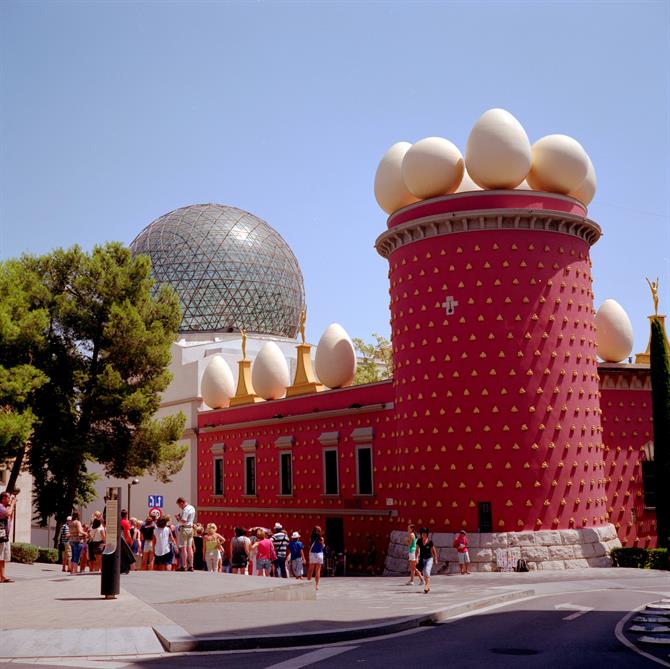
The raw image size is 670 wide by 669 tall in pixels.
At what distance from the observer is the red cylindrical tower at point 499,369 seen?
88.0 feet

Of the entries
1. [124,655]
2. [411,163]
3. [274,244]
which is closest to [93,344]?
[411,163]

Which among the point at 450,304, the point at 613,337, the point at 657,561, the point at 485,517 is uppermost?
the point at 450,304

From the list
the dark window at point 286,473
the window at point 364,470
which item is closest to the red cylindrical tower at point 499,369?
the window at point 364,470

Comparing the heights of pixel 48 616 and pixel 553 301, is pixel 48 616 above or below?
below

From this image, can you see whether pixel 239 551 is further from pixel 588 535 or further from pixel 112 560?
pixel 588 535

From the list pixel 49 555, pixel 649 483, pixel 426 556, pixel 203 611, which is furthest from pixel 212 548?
pixel 649 483

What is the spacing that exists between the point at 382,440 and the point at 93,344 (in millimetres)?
11867

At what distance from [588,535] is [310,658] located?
18783 millimetres

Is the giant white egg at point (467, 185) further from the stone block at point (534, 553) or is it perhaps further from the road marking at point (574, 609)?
the road marking at point (574, 609)

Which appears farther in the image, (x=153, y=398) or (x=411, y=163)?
(x=153, y=398)

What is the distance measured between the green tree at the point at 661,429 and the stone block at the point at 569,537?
3.59 meters

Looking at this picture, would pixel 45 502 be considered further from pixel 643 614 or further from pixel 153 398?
pixel 643 614

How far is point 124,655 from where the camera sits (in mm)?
→ 11188

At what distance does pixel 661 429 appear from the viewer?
2938cm
